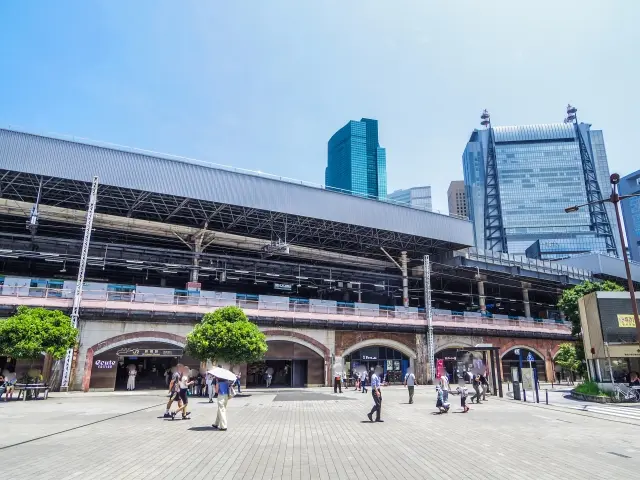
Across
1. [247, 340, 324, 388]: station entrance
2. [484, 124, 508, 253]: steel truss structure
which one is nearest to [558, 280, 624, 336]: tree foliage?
[247, 340, 324, 388]: station entrance

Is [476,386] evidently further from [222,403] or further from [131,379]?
[131,379]

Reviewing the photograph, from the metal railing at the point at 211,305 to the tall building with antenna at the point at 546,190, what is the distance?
108 metres

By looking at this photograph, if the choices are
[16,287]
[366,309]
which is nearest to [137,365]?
[16,287]

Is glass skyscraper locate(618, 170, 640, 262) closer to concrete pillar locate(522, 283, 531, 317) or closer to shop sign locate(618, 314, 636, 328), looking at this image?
concrete pillar locate(522, 283, 531, 317)

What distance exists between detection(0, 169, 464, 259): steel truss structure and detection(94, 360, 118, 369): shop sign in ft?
42.1

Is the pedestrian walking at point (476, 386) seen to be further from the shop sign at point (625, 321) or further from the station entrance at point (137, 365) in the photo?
the station entrance at point (137, 365)

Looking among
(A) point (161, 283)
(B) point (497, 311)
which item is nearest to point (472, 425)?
(A) point (161, 283)

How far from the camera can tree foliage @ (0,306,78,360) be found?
20266mm

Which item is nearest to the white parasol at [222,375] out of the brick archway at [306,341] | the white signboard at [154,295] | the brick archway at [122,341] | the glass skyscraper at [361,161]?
the brick archway at [122,341]

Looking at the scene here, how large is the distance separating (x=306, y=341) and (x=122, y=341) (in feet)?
43.5

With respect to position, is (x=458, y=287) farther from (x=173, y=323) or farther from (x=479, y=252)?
(x=173, y=323)

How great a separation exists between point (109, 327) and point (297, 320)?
43.3 ft

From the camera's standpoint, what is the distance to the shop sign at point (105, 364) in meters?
Result: 27.7

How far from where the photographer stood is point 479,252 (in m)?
50.7
